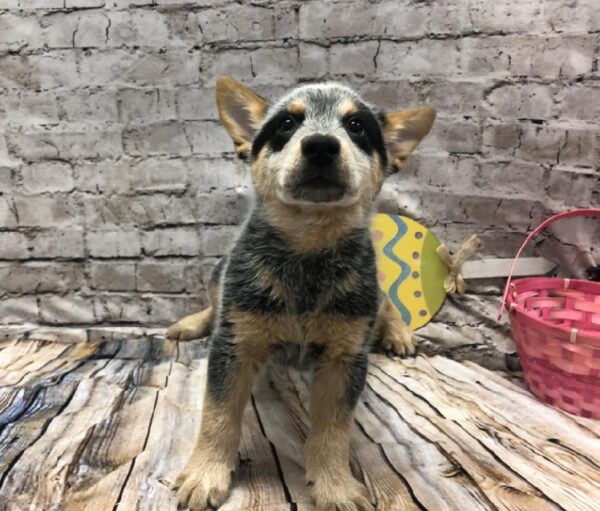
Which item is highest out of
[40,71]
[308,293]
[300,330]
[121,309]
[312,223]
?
[40,71]

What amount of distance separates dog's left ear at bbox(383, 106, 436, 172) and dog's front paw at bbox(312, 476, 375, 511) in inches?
40.6

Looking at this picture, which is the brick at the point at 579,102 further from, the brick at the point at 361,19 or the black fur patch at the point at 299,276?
the black fur patch at the point at 299,276

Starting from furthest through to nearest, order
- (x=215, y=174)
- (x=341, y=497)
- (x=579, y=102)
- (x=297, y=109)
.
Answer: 1. (x=215, y=174)
2. (x=579, y=102)
3. (x=297, y=109)
4. (x=341, y=497)

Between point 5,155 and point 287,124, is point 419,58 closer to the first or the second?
point 287,124

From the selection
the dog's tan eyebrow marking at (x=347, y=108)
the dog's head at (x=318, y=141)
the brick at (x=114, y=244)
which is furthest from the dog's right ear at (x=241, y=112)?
the brick at (x=114, y=244)

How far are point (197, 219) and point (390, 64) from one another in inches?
46.0

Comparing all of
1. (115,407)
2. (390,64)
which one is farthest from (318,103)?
(115,407)

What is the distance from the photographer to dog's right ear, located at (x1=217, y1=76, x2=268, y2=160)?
5.18ft

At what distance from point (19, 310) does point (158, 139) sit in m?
1.12

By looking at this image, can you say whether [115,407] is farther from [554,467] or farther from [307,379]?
[554,467]

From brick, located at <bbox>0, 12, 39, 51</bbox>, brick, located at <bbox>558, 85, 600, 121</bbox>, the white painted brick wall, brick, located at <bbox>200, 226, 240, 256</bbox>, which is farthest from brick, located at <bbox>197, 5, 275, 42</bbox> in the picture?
brick, located at <bbox>558, 85, 600, 121</bbox>

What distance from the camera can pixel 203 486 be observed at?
3.87 ft

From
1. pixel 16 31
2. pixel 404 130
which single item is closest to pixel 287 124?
pixel 404 130

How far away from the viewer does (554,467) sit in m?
1.37
